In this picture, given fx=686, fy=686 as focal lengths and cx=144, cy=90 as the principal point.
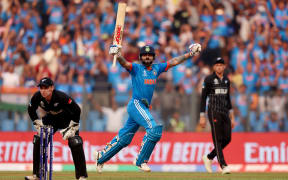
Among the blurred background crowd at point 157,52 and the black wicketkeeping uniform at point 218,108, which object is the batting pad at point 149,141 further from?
the blurred background crowd at point 157,52

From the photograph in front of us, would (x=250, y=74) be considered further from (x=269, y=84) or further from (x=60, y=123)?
(x=60, y=123)

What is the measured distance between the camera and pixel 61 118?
11.1 metres

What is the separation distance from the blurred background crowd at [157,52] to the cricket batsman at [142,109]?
475 centimetres

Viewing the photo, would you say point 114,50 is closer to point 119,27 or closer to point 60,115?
point 119,27

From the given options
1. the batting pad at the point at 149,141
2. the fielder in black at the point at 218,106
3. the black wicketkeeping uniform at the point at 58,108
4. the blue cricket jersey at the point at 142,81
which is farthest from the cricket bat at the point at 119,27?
the fielder in black at the point at 218,106

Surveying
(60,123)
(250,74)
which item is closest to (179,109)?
(250,74)

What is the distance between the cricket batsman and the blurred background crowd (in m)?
4.75

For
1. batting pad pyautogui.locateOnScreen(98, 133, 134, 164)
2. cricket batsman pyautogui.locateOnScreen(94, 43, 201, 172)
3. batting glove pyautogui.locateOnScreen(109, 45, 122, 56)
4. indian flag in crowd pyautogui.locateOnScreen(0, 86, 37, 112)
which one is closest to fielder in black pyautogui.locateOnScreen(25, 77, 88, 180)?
batting glove pyautogui.locateOnScreen(109, 45, 122, 56)

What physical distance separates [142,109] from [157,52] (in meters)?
9.45

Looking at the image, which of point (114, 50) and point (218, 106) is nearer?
point (114, 50)

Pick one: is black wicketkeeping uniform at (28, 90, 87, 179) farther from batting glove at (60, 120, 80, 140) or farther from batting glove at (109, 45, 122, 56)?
batting glove at (109, 45, 122, 56)

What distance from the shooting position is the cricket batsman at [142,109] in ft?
39.9

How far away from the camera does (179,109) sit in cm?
1773

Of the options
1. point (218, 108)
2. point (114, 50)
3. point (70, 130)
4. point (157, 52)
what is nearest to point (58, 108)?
point (70, 130)
